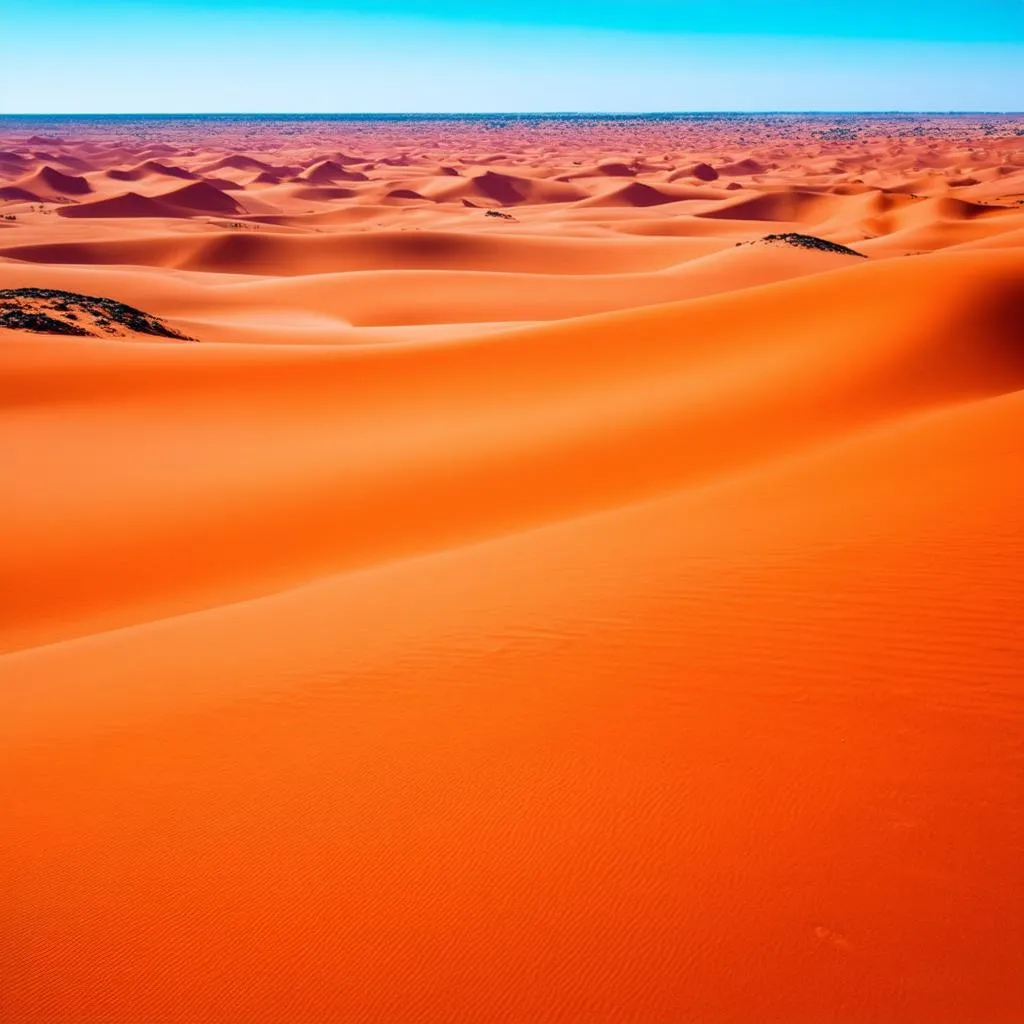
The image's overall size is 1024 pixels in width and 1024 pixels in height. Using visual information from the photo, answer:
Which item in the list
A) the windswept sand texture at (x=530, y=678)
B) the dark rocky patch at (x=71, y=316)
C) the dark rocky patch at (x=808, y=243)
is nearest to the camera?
the windswept sand texture at (x=530, y=678)

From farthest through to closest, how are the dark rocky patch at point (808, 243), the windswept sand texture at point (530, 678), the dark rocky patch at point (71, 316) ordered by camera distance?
the dark rocky patch at point (808, 243) < the dark rocky patch at point (71, 316) < the windswept sand texture at point (530, 678)

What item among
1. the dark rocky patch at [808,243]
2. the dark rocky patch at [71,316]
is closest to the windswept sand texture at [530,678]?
the dark rocky patch at [71,316]

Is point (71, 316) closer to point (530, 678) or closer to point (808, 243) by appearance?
point (530, 678)

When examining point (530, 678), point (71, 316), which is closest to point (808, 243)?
point (71, 316)

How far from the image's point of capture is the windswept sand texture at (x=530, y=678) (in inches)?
113

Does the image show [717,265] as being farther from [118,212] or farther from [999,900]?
[118,212]

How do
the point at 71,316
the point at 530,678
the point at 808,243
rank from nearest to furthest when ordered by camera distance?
1. the point at 530,678
2. the point at 71,316
3. the point at 808,243

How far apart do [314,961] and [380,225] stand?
58.7m

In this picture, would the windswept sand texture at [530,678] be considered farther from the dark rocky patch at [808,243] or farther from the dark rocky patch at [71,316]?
the dark rocky patch at [808,243]

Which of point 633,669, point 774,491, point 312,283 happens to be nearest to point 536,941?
point 633,669

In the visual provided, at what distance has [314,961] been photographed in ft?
9.52

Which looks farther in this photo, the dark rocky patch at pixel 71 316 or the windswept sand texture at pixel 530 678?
the dark rocky patch at pixel 71 316

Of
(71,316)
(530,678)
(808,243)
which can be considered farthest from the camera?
(808,243)

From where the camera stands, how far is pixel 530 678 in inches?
178
